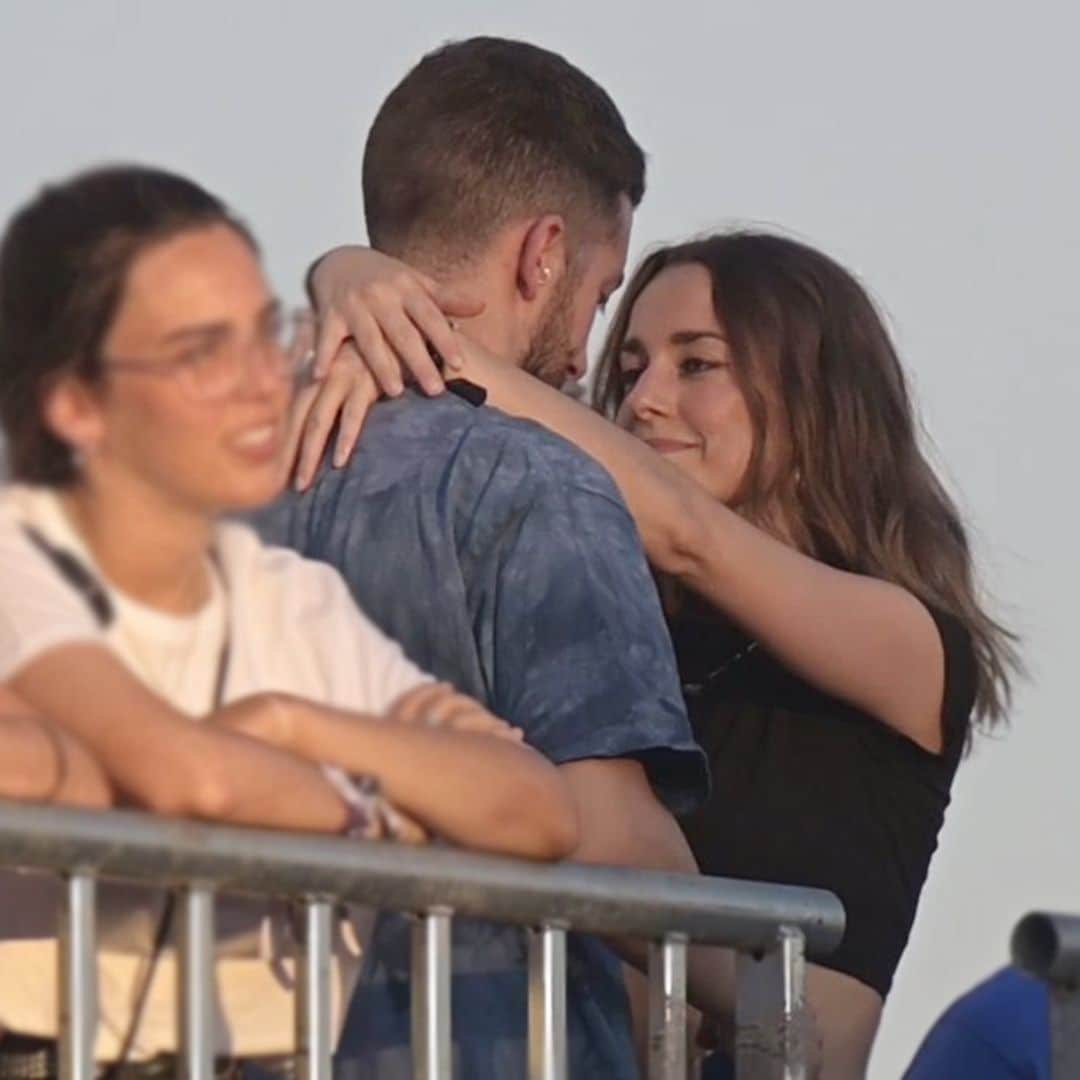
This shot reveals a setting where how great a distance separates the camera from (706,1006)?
11.0ft

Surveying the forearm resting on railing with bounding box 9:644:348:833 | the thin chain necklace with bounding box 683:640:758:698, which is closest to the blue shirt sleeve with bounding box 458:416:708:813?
the forearm resting on railing with bounding box 9:644:348:833

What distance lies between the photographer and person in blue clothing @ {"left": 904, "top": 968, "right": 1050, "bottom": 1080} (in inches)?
146

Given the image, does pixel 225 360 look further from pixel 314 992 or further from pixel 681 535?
pixel 681 535

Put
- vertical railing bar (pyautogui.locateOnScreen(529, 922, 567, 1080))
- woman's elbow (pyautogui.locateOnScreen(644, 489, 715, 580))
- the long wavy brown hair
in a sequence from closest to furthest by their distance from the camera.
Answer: vertical railing bar (pyautogui.locateOnScreen(529, 922, 567, 1080)) < woman's elbow (pyautogui.locateOnScreen(644, 489, 715, 580)) < the long wavy brown hair

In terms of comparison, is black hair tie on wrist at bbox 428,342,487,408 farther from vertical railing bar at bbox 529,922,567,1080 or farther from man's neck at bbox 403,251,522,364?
vertical railing bar at bbox 529,922,567,1080

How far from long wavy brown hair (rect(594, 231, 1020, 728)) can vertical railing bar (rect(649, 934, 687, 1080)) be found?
1.50 meters

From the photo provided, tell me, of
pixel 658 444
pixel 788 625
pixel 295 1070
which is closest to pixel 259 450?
pixel 295 1070

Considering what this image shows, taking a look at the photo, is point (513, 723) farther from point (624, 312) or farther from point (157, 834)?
point (624, 312)

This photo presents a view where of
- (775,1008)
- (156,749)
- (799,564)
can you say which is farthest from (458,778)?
(799,564)

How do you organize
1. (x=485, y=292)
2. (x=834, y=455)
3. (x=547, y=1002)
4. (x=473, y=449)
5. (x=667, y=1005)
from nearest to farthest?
(x=547, y=1002)
(x=667, y=1005)
(x=473, y=449)
(x=485, y=292)
(x=834, y=455)

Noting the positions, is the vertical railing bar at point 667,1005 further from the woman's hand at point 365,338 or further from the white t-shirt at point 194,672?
the woman's hand at point 365,338

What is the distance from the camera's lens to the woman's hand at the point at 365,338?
3.01 m

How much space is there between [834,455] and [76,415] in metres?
2.33

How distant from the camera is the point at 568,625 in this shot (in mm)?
3049
